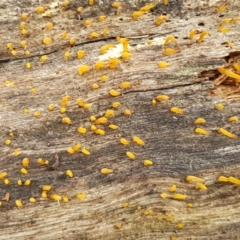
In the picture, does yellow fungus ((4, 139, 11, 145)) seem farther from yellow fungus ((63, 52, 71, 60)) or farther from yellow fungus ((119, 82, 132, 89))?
yellow fungus ((119, 82, 132, 89))

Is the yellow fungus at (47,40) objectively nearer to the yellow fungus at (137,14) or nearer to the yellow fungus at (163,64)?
the yellow fungus at (137,14)

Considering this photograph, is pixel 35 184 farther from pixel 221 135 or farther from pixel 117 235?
pixel 221 135

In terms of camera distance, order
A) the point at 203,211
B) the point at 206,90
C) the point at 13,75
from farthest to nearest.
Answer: the point at 13,75
the point at 206,90
the point at 203,211

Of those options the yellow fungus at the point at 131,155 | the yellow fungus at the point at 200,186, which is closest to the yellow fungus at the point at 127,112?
the yellow fungus at the point at 131,155

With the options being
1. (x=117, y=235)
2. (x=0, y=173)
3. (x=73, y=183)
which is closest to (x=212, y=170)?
(x=117, y=235)

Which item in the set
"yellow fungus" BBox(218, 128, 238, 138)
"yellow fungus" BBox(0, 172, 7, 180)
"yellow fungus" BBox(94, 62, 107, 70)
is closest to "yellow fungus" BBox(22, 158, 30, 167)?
"yellow fungus" BBox(0, 172, 7, 180)

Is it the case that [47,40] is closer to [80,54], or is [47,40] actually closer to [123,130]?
[80,54]

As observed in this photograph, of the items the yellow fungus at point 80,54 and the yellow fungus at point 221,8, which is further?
the yellow fungus at point 221,8

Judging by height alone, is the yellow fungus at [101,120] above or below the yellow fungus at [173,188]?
above

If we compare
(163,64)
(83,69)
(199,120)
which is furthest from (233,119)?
(83,69)
